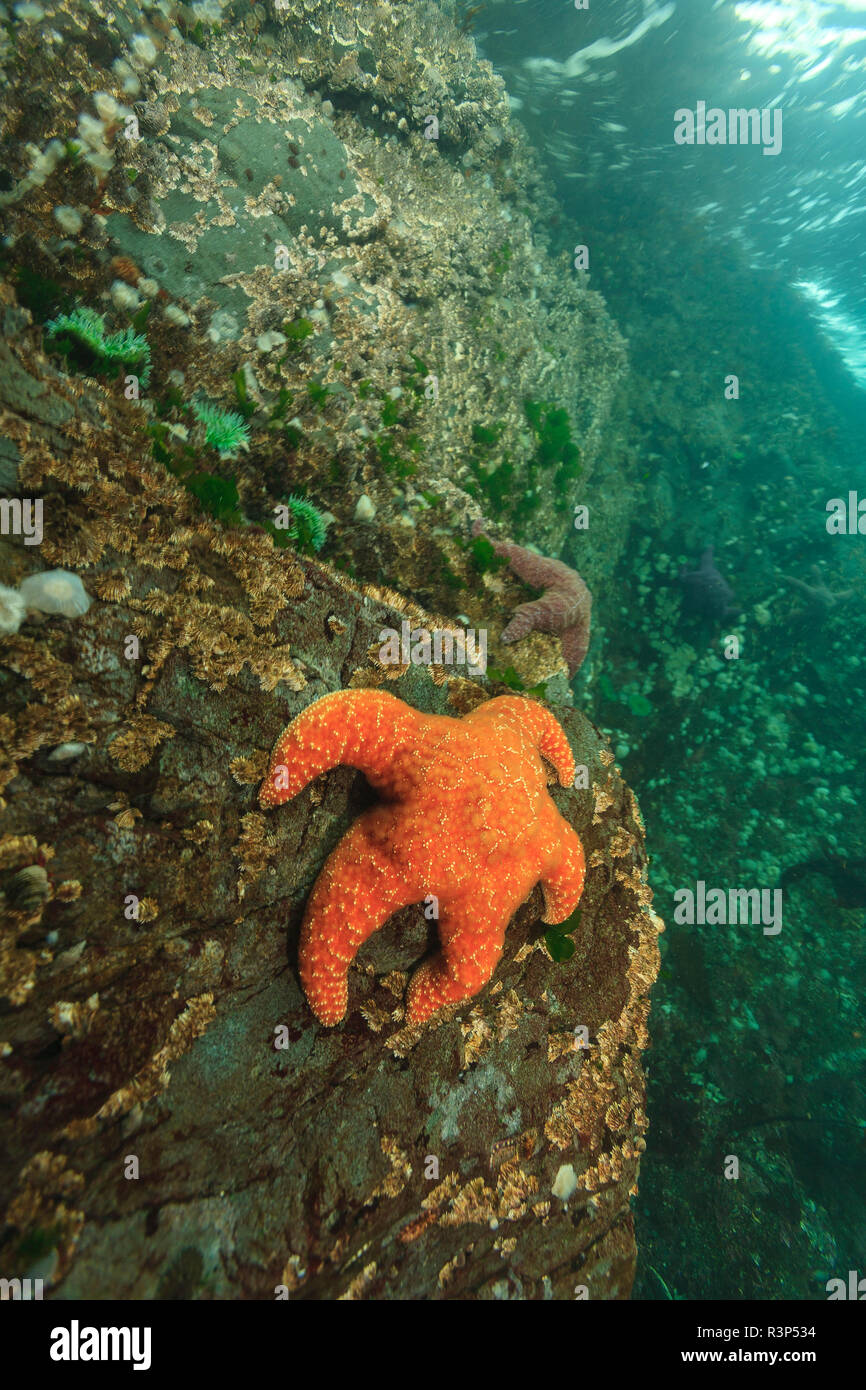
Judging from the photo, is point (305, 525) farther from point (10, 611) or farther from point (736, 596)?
point (736, 596)

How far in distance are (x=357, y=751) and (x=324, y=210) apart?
18.2 ft

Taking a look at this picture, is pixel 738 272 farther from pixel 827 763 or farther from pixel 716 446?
pixel 827 763

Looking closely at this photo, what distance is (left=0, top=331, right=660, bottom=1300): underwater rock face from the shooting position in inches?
93.8

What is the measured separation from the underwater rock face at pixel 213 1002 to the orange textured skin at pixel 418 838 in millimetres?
219

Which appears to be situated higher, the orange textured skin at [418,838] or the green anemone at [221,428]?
the green anemone at [221,428]

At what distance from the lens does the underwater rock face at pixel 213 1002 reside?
2.38 m

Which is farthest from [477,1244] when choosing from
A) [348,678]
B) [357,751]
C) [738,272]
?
[738,272]

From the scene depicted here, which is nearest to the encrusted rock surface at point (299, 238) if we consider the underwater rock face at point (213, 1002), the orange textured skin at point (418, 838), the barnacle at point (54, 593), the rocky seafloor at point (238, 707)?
the rocky seafloor at point (238, 707)

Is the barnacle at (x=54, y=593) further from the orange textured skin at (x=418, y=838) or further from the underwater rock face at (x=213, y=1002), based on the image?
the orange textured skin at (x=418, y=838)

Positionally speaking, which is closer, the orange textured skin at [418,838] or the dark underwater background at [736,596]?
the orange textured skin at [418,838]

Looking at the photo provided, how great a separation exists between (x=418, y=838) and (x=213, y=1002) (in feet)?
4.36

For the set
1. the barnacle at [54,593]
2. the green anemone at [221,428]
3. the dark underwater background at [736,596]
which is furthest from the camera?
the dark underwater background at [736,596]

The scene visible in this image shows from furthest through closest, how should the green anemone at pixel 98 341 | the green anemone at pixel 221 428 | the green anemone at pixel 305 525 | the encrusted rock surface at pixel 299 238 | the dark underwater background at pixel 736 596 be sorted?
1. the dark underwater background at pixel 736 596
2. the green anemone at pixel 305 525
3. the green anemone at pixel 221 428
4. the encrusted rock surface at pixel 299 238
5. the green anemone at pixel 98 341

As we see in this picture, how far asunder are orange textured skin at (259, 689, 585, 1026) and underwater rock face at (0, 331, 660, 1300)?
0.22 m
